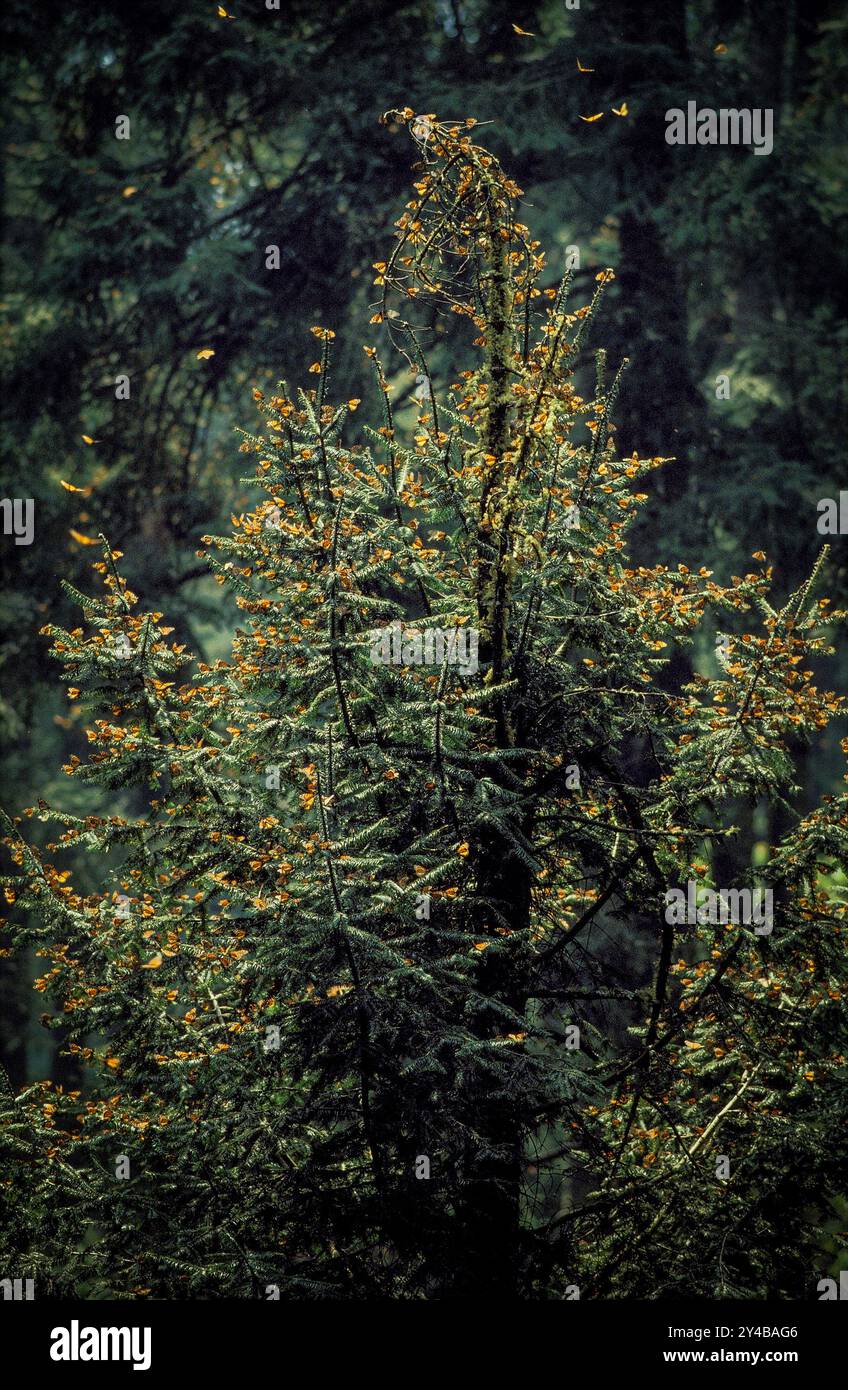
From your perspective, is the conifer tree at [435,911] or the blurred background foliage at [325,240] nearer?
the conifer tree at [435,911]

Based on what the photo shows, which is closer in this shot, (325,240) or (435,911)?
(435,911)

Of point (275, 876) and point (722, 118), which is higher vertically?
point (722, 118)

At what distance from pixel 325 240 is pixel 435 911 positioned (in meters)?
8.12

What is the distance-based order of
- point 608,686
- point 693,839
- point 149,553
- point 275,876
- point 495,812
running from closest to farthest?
1. point 495,812
2. point 275,876
3. point 693,839
4. point 608,686
5. point 149,553

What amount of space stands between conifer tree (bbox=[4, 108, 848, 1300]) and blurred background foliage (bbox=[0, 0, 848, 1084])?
552cm

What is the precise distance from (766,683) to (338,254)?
301 inches

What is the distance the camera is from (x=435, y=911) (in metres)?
5.43

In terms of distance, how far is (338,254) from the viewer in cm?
1135

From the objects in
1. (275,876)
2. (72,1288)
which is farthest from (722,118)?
(72,1288)

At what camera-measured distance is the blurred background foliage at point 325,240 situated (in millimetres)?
11117

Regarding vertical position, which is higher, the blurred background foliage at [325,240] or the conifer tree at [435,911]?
the blurred background foliage at [325,240]

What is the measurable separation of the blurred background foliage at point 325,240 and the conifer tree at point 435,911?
5.52 m

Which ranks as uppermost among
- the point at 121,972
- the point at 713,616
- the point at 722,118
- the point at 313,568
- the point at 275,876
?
the point at 722,118

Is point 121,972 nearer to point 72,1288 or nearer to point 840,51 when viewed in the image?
point 72,1288
